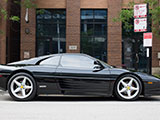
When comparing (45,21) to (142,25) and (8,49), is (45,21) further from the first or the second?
(142,25)

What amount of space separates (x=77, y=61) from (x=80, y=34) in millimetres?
9578

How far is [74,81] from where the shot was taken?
5984 millimetres

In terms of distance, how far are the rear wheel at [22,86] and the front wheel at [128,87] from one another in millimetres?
2172

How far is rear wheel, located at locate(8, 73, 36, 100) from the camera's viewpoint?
19.7 ft

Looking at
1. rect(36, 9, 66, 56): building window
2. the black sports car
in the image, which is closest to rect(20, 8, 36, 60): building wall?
rect(36, 9, 66, 56): building window

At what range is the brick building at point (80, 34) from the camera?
1551 cm

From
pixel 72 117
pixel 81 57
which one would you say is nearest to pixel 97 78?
pixel 81 57

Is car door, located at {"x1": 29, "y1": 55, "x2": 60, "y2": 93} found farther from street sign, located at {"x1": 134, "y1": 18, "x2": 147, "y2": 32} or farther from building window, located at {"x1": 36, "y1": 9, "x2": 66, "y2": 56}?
building window, located at {"x1": 36, "y1": 9, "x2": 66, "y2": 56}

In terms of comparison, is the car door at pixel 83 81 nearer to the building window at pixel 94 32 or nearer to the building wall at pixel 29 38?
the building window at pixel 94 32

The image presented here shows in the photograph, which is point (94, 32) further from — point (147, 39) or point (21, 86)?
point (21, 86)

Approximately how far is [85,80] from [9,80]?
194cm

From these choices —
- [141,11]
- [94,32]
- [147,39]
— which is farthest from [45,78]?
[94,32]

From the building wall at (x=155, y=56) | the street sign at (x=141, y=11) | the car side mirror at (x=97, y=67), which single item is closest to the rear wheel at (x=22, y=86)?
the car side mirror at (x=97, y=67)

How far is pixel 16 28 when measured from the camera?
55.0ft
